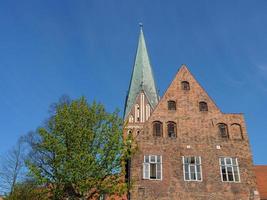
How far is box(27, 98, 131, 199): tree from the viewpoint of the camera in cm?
1822

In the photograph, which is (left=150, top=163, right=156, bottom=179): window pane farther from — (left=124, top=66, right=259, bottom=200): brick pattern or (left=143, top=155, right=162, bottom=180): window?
(left=124, top=66, right=259, bottom=200): brick pattern

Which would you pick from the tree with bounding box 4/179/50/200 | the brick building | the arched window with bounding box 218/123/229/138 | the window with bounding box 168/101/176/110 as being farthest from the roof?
the tree with bounding box 4/179/50/200

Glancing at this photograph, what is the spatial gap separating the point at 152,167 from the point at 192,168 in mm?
2798

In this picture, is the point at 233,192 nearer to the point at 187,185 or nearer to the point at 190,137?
the point at 187,185

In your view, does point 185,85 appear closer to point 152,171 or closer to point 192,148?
point 192,148

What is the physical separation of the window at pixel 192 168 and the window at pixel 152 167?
1.77 metres

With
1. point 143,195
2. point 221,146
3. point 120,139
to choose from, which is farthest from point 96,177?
point 221,146

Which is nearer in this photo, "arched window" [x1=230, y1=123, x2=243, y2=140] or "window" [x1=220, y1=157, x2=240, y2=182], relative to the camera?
"window" [x1=220, y1=157, x2=240, y2=182]

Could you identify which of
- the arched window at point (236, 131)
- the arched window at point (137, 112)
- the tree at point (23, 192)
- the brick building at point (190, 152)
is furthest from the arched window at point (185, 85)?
the arched window at point (137, 112)

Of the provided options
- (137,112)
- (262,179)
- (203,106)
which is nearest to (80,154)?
(203,106)

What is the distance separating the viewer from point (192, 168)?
22.5 metres

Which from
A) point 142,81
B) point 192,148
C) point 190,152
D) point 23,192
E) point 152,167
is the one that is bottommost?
point 23,192

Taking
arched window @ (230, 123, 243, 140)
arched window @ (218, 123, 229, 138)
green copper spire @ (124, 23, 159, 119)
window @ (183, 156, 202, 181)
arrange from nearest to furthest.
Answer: window @ (183, 156, 202, 181), arched window @ (230, 123, 243, 140), arched window @ (218, 123, 229, 138), green copper spire @ (124, 23, 159, 119)

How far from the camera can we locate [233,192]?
21547mm
